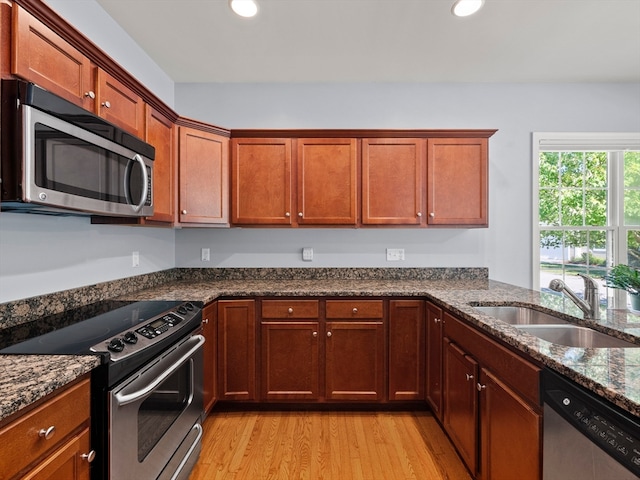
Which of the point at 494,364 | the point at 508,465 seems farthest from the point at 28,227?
the point at 508,465

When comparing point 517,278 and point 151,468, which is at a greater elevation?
point 517,278

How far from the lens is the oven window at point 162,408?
1.44m

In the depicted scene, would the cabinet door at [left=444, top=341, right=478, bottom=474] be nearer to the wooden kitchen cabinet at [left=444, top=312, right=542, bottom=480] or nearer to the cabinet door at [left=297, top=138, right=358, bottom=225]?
the wooden kitchen cabinet at [left=444, top=312, right=542, bottom=480]

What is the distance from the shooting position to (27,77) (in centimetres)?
125

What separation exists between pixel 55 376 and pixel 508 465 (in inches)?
64.7

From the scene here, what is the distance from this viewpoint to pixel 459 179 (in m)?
2.78

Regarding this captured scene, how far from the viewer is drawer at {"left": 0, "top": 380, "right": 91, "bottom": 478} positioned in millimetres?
854

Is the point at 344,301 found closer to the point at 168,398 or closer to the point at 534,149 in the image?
the point at 168,398

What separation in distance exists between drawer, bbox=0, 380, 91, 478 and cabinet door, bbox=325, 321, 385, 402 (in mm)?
1633

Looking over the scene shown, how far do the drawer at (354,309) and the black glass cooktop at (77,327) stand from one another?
1037mm

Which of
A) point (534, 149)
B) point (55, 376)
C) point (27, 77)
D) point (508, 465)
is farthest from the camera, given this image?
point (534, 149)

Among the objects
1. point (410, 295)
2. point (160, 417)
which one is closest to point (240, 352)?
point (160, 417)

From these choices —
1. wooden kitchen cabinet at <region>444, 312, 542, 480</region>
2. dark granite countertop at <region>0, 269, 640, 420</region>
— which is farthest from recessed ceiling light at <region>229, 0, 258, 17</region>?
wooden kitchen cabinet at <region>444, 312, 542, 480</region>

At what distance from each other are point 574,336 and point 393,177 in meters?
1.60
